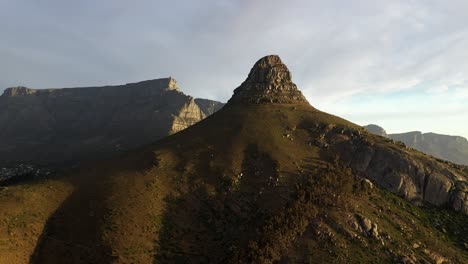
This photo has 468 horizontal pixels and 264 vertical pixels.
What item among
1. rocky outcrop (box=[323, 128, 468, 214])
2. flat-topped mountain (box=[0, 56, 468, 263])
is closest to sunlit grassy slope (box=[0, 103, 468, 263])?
flat-topped mountain (box=[0, 56, 468, 263])

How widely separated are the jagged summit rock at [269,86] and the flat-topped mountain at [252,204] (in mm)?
20465

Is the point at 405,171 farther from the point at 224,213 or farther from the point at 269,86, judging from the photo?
the point at 269,86

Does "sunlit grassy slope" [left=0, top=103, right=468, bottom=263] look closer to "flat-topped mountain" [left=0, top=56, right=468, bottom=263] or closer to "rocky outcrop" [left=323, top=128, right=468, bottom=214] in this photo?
"flat-topped mountain" [left=0, top=56, right=468, bottom=263]

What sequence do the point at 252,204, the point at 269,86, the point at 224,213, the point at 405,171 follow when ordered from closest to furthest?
the point at 224,213
the point at 252,204
the point at 405,171
the point at 269,86

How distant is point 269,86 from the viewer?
469 feet

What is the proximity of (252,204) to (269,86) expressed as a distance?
62323mm

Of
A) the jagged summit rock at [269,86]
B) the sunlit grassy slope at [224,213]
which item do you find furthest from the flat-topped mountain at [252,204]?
the jagged summit rock at [269,86]

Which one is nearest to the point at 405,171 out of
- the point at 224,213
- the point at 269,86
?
the point at 224,213

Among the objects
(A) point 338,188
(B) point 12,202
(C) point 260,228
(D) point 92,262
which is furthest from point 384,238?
(B) point 12,202

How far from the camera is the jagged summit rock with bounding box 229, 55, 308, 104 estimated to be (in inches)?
5527

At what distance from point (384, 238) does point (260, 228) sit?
23.0m

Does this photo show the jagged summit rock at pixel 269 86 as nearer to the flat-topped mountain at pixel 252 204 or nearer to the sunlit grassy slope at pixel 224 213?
the flat-topped mountain at pixel 252 204

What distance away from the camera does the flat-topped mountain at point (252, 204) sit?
75312 millimetres

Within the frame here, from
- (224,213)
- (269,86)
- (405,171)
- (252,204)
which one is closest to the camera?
(224,213)
